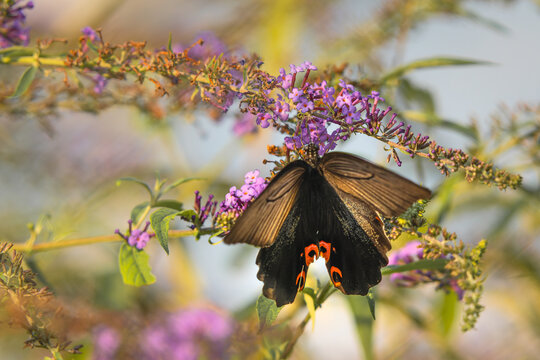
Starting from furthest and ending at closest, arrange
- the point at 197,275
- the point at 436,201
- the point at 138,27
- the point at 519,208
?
the point at 138,27 < the point at 197,275 < the point at 519,208 < the point at 436,201

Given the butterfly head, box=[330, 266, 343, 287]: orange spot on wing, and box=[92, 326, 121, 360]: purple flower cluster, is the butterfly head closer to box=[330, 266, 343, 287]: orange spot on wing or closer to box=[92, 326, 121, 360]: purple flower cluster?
box=[330, 266, 343, 287]: orange spot on wing

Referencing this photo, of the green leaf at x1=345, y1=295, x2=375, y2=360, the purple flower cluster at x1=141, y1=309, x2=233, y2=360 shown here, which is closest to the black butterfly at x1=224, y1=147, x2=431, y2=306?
the green leaf at x1=345, y1=295, x2=375, y2=360

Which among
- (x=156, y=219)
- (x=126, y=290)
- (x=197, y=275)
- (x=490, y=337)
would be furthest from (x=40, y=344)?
(x=490, y=337)

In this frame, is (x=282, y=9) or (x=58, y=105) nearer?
(x=58, y=105)

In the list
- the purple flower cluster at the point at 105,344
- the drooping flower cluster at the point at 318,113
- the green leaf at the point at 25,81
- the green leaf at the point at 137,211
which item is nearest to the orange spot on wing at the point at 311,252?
the drooping flower cluster at the point at 318,113

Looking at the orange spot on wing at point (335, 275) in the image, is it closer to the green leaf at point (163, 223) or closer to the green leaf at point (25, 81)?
the green leaf at point (163, 223)

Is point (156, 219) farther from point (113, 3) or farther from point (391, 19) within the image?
point (113, 3)

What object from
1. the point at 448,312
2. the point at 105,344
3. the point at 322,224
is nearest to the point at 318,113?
the point at 322,224

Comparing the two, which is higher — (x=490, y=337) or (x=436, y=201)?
(x=436, y=201)
